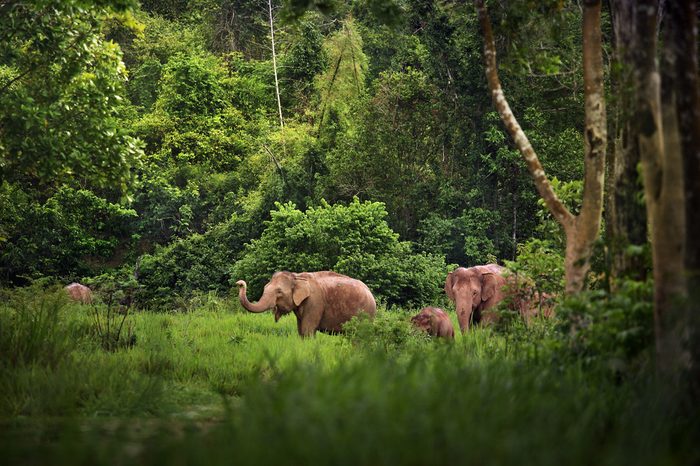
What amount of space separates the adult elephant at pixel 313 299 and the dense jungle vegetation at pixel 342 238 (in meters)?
0.44

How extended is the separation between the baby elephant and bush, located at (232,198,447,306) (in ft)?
21.0

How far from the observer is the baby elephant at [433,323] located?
11516 mm

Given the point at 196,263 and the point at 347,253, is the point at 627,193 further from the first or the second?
the point at 196,263

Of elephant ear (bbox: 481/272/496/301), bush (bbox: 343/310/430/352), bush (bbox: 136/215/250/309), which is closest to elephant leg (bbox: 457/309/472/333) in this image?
elephant ear (bbox: 481/272/496/301)

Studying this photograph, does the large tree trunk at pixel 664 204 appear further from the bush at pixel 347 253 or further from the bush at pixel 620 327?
the bush at pixel 347 253

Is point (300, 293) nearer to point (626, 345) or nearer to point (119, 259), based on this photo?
point (626, 345)

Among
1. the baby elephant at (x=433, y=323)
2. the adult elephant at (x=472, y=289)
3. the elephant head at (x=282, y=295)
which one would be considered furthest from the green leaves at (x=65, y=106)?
the adult elephant at (x=472, y=289)

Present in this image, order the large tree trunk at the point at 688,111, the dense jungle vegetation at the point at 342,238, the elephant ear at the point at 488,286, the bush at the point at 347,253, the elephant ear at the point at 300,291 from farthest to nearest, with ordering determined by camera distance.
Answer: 1. the bush at the point at 347,253
2. the elephant ear at the point at 488,286
3. the elephant ear at the point at 300,291
4. the large tree trunk at the point at 688,111
5. the dense jungle vegetation at the point at 342,238

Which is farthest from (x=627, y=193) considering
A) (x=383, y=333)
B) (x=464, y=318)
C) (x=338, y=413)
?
(x=464, y=318)

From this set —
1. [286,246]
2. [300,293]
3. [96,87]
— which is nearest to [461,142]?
[286,246]

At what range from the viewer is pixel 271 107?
3403 cm

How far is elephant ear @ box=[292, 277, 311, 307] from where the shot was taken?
12.8 metres

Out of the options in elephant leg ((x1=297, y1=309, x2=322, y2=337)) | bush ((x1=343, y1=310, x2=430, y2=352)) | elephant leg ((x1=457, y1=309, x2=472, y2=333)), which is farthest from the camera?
elephant leg ((x1=457, y1=309, x2=472, y2=333))

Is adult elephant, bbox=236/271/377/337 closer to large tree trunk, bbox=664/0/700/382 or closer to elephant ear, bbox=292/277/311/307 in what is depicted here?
elephant ear, bbox=292/277/311/307
